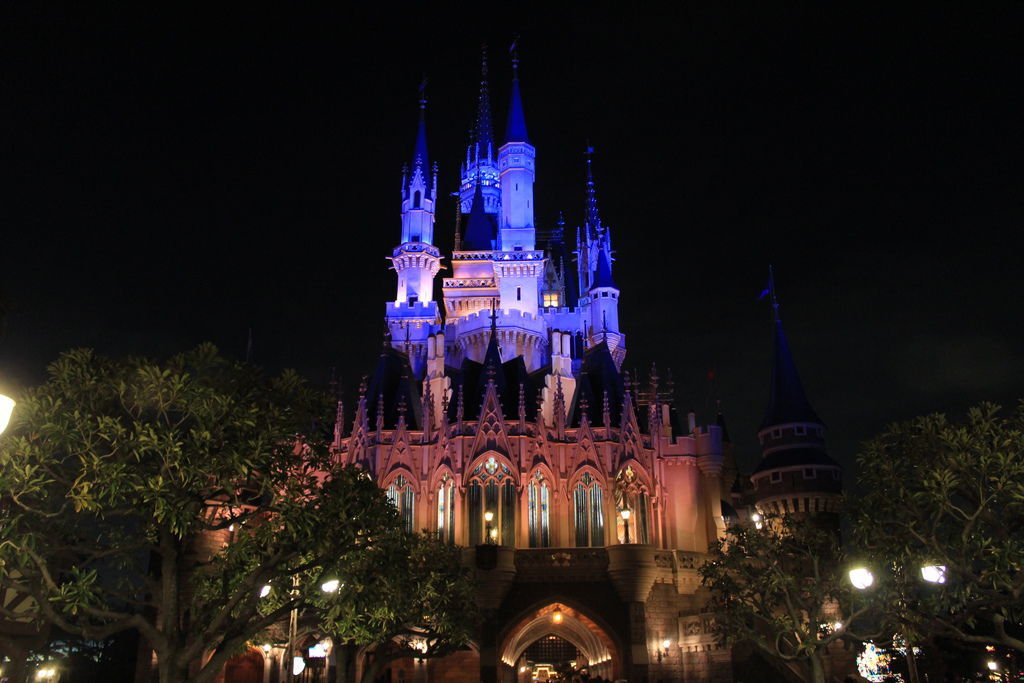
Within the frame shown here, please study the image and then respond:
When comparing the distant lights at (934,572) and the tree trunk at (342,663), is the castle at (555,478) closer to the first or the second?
the tree trunk at (342,663)

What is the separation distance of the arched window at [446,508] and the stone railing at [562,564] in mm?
4266

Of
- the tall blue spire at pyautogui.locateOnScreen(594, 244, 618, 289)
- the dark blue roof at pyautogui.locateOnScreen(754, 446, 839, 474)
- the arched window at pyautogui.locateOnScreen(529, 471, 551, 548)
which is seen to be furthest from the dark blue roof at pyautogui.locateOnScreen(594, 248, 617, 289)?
the arched window at pyautogui.locateOnScreen(529, 471, 551, 548)

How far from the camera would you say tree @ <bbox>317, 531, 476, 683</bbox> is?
74.9 ft

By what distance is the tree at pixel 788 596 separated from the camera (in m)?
29.6

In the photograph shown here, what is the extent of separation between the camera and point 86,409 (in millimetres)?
21188

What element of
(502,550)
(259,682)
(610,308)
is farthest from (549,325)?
(259,682)

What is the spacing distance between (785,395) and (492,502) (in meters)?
19.1

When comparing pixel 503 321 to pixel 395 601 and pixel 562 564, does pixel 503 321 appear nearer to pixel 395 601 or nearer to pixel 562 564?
pixel 562 564

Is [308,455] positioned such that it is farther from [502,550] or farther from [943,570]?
[502,550]

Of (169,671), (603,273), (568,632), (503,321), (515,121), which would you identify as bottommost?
(169,671)

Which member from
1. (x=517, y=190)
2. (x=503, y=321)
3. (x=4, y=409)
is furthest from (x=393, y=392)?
(x=4, y=409)

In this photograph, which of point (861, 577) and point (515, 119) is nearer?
point (861, 577)

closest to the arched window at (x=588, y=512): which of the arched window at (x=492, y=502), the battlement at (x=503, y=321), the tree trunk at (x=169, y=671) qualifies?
the arched window at (x=492, y=502)

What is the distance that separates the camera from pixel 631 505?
4931cm
